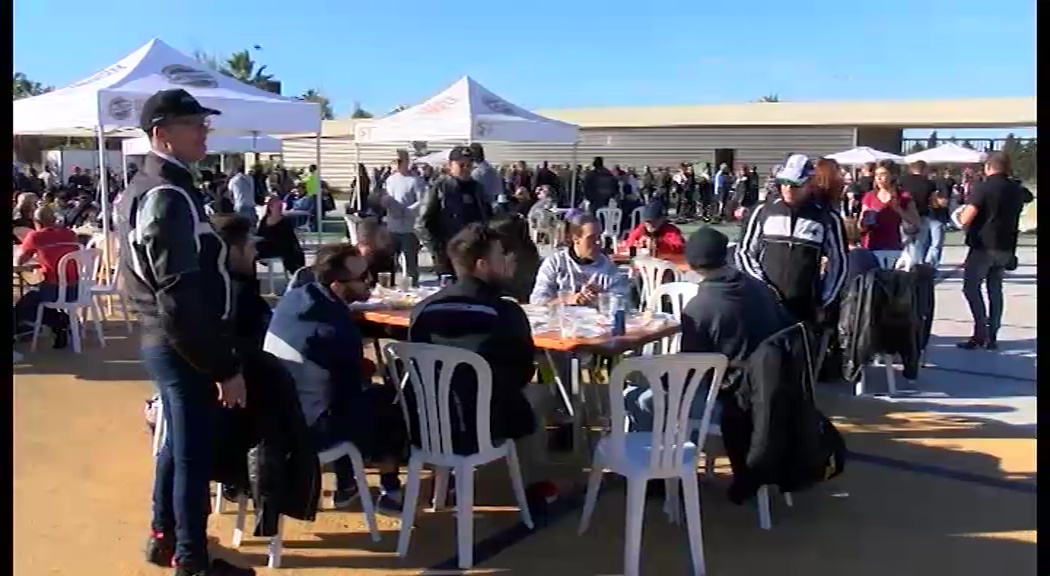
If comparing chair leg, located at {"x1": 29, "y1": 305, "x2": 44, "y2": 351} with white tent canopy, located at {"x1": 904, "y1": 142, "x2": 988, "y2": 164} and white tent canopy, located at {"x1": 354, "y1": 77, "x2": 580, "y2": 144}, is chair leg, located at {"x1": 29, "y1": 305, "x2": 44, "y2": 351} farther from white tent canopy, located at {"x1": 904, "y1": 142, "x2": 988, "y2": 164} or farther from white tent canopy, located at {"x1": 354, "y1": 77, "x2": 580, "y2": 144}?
white tent canopy, located at {"x1": 904, "y1": 142, "x2": 988, "y2": 164}

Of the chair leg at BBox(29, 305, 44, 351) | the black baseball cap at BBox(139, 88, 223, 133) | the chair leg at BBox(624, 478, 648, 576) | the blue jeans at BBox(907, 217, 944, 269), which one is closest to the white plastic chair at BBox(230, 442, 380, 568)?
the chair leg at BBox(624, 478, 648, 576)

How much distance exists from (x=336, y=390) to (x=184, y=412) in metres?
0.58

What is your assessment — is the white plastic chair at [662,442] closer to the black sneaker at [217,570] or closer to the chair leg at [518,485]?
the chair leg at [518,485]

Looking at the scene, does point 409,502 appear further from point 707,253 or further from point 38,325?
point 38,325

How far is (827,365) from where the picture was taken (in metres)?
6.30

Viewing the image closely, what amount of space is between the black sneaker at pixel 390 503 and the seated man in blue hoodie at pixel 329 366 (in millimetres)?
328

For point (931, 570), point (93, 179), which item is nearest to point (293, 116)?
point (931, 570)

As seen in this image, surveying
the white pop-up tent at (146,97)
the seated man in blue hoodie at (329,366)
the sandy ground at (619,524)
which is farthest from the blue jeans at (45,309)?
the seated man in blue hoodie at (329,366)

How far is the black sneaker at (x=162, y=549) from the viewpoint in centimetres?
343

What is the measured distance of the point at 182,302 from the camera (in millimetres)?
2928

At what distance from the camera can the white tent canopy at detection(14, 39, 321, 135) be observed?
734 centimetres

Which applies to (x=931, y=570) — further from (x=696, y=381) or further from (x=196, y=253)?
(x=196, y=253)

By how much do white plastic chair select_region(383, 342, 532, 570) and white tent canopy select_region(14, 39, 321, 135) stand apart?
4441 millimetres

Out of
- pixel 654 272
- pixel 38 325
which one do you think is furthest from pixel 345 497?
pixel 38 325
